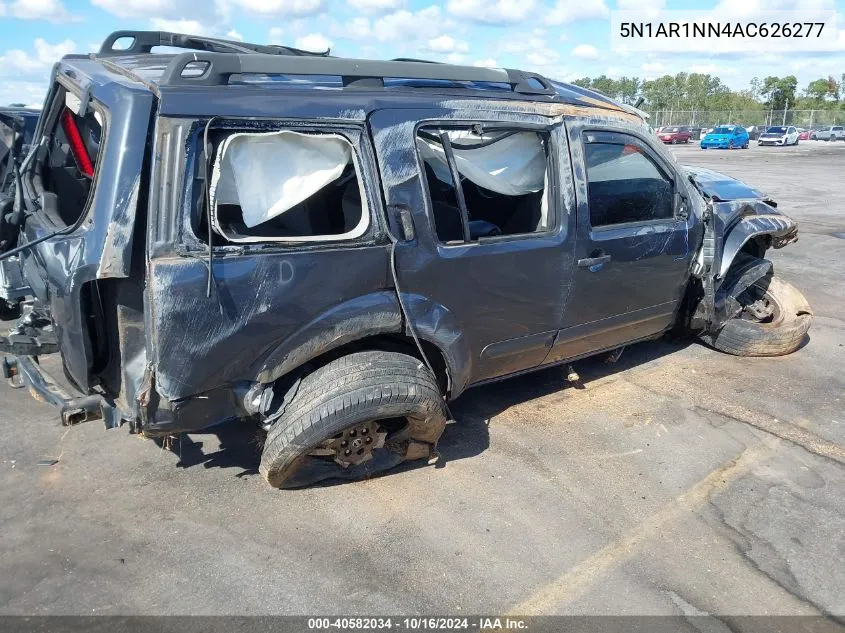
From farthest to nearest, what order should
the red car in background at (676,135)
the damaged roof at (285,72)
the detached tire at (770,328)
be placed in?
the red car in background at (676,135), the detached tire at (770,328), the damaged roof at (285,72)

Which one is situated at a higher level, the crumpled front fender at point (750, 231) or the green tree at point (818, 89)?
the green tree at point (818, 89)

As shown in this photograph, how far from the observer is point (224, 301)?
102 inches

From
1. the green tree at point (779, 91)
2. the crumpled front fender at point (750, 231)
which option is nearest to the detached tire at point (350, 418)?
the crumpled front fender at point (750, 231)

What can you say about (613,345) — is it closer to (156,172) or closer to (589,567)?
(589,567)

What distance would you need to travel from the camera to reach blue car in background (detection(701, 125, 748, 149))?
39.5 metres

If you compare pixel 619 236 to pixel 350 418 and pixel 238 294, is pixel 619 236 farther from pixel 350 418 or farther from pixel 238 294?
pixel 238 294

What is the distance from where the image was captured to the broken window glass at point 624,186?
362 centimetres

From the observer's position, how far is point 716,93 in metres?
86.9

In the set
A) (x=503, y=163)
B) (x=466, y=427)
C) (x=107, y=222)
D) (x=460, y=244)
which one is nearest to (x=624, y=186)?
(x=503, y=163)

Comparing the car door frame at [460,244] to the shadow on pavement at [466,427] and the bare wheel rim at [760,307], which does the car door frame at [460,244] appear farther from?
the bare wheel rim at [760,307]

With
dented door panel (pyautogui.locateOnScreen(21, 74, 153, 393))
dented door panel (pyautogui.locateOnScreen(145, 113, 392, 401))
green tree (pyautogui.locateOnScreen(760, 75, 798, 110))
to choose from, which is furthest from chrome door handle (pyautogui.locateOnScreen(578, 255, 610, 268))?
green tree (pyautogui.locateOnScreen(760, 75, 798, 110))

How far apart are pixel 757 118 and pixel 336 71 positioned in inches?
2497

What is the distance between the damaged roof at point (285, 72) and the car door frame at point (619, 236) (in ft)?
0.68

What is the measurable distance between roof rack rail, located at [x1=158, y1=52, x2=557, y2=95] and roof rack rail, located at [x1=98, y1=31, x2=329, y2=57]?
30.4 inches
